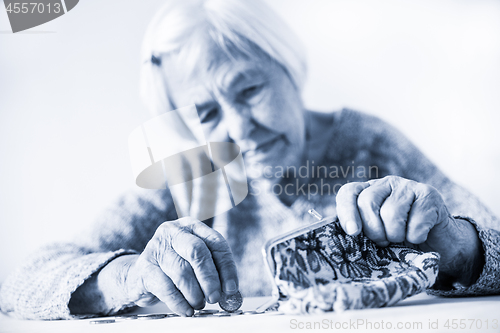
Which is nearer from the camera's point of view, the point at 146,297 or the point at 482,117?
the point at 146,297

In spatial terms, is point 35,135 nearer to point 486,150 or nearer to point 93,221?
point 93,221

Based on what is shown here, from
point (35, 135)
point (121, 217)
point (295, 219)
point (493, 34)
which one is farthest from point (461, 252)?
point (35, 135)

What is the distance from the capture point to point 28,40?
1.05m

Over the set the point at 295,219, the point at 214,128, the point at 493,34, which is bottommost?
the point at 295,219

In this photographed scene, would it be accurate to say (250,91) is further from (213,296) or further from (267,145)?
(213,296)

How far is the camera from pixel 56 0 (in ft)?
3.47

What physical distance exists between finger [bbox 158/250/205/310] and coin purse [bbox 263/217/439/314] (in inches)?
6.7

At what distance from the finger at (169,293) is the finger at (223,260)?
79 millimetres

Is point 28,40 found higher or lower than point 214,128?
higher

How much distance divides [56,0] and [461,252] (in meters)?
1.25

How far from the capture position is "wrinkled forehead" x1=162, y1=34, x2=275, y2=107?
37.8 inches

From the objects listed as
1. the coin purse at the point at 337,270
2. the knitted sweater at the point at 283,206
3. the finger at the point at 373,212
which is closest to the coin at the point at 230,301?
the coin purse at the point at 337,270

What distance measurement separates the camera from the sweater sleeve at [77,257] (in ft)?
2.50

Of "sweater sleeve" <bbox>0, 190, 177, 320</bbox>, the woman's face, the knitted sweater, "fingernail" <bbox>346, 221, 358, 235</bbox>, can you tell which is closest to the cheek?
the woman's face
